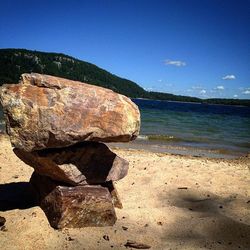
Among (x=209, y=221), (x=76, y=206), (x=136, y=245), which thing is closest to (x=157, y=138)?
(x=209, y=221)

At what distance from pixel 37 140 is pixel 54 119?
38 cm

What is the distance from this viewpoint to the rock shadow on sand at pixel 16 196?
5898 mm

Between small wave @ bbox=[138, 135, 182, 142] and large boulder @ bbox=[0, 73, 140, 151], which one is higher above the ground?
large boulder @ bbox=[0, 73, 140, 151]

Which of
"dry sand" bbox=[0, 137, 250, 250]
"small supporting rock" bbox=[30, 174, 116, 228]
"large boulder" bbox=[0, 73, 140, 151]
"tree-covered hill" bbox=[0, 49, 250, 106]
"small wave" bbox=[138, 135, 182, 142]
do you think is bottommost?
"small wave" bbox=[138, 135, 182, 142]

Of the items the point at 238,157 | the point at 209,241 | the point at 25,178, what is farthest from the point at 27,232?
the point at 238,157

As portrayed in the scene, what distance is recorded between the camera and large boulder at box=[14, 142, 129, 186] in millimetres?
5004

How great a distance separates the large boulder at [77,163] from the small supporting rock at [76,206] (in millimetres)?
151

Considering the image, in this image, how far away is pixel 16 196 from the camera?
21.1 ft

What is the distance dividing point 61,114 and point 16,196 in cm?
261

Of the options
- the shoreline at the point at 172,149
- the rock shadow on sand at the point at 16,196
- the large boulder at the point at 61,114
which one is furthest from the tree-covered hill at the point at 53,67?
the large boulder at the point at 61,114

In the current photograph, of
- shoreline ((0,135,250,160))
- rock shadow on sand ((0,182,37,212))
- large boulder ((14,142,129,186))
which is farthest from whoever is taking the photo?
shoreline ((0,135,250,160))

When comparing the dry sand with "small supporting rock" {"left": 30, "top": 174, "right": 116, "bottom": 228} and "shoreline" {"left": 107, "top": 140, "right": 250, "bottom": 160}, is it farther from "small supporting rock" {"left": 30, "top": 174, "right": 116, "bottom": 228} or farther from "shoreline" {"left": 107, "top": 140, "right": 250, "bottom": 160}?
"shoreline" {"left": 107, "top": 140, "right": 250, "bottom": 160}

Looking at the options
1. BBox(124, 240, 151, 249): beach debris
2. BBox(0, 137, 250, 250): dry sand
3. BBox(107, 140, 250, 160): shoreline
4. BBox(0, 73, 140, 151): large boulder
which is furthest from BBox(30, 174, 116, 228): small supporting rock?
BBox(107, 140, 250, 160): shoreline

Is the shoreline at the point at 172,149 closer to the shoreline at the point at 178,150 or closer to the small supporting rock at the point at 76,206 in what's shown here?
the shoreline at the point at 178,150
